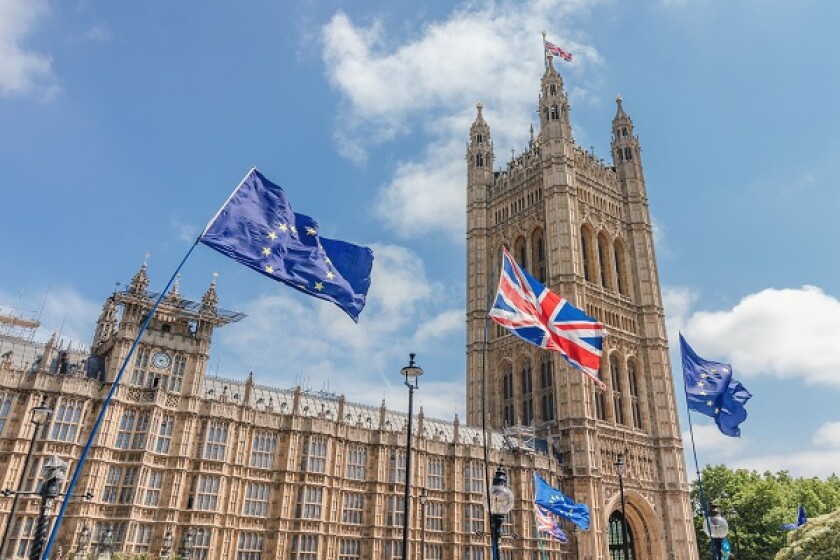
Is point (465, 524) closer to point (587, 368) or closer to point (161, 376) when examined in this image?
point (161, 376)

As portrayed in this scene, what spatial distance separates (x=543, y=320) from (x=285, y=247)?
1167 centimetres

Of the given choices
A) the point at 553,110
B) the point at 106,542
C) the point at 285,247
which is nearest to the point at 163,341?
the point at 106,542

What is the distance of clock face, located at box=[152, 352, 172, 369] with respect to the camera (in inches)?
1743

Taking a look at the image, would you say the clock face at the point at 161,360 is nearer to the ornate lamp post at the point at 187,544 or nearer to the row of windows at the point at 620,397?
the ornate lamp post at the point at 187,544

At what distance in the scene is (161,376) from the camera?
4422 cm

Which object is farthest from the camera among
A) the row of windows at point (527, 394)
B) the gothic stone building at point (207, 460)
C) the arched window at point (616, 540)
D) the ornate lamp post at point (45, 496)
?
the row of windows at point (527, 394)

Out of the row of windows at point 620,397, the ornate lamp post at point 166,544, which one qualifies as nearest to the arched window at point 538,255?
the row of windows at point 620,397

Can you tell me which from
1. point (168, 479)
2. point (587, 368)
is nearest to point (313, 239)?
point (587, 368)

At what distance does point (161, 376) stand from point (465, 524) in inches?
1126

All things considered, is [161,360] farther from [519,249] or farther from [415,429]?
[519,249]

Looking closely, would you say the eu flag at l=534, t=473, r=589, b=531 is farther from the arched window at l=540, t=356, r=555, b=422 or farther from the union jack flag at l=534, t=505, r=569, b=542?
the arched window at l=540, t=356, r=555, b=422

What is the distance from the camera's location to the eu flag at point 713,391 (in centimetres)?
3119

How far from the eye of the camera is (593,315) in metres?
74.6

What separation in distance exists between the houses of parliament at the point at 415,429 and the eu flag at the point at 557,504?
9226mm
